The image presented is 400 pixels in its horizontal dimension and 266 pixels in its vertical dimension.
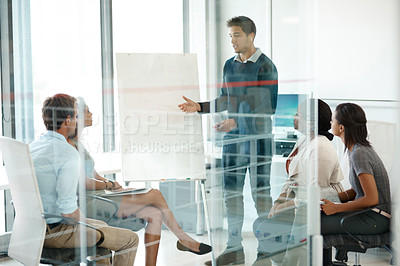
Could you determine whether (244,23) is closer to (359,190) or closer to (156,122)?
(156,122)

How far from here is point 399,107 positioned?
8.57 feet

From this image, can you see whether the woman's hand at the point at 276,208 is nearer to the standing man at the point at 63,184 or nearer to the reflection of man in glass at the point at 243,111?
the reflection of man in glass at the point at 243,111

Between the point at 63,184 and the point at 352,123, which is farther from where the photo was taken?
the point at 352,123

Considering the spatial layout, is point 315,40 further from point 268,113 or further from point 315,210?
point 315,210

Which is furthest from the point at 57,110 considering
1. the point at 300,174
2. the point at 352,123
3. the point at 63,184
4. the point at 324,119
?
the point at 352,123

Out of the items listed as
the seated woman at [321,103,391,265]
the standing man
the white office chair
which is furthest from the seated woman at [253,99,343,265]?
the white office chair

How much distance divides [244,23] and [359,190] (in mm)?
1006

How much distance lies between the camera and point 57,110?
262 centimetres

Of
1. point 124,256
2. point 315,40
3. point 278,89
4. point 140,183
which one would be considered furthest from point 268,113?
point 124,256

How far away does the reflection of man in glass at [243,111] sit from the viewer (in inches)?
94.2

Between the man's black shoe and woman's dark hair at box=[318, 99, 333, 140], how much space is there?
2.18ft

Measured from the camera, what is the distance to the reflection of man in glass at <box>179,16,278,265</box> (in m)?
2.39

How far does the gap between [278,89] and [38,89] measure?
116 centimetres

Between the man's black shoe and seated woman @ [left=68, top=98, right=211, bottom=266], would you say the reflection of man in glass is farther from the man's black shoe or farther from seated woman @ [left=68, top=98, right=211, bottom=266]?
seated woman @ [left=68, top=98, right=211, bottom=266]
